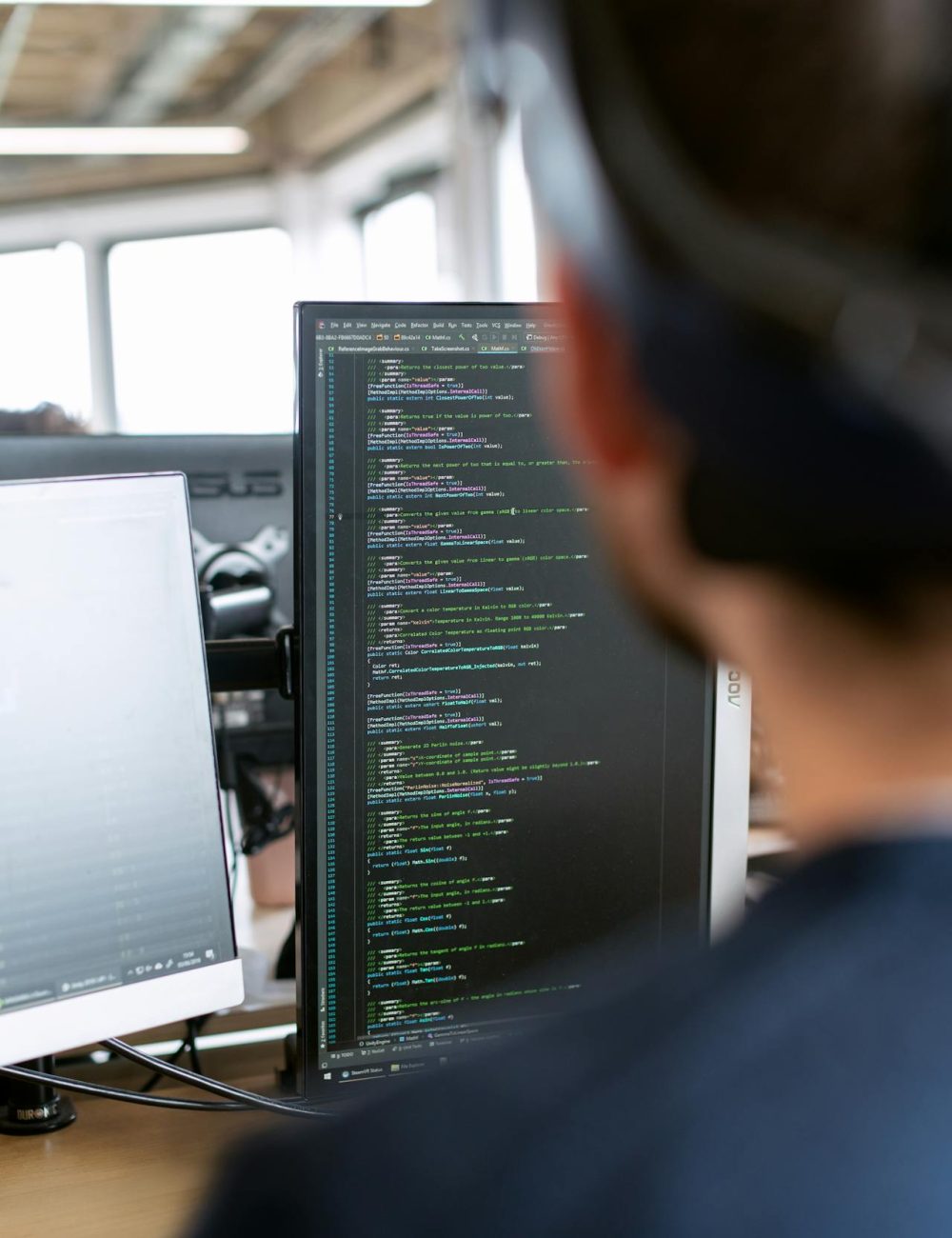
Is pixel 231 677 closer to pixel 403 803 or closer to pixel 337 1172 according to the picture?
pixel 403 803

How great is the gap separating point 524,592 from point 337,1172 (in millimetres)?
667

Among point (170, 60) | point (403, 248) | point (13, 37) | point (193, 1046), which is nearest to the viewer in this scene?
point (193, 1046)

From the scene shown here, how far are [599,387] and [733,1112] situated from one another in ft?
0.62

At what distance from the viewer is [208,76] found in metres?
7.43

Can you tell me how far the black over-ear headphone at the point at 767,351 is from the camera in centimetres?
31

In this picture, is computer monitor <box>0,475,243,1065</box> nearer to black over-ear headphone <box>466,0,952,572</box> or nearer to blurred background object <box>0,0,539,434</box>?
black over-ear headphone <box>466,0,952,572</box>

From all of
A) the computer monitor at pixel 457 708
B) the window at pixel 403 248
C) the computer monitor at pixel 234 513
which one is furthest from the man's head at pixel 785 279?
the window at pixel 403 248

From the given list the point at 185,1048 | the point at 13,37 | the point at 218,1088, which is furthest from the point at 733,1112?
the point at 13,37

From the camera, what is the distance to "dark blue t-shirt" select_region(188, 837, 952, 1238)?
308 millimetres

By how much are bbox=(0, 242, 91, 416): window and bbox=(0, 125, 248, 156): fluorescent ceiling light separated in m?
0.64

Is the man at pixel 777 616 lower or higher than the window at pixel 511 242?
lower

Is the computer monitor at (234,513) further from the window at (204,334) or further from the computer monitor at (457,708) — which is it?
the window at (204,334)

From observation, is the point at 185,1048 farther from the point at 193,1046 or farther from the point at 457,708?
the point at 457,708

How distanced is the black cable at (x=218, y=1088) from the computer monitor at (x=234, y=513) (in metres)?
0.50
